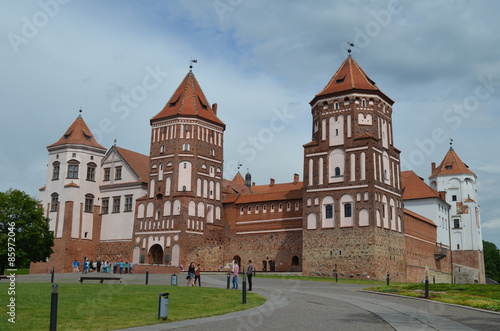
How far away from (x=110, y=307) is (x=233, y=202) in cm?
4448

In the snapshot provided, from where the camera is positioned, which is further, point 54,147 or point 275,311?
point 54,147

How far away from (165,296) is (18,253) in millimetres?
34637

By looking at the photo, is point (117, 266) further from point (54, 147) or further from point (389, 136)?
point (389, 136)

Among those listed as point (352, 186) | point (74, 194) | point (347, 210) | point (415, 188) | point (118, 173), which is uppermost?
point (415, 188)

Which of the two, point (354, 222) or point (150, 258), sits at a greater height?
point (354, 222)

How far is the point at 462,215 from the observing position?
83.9 m

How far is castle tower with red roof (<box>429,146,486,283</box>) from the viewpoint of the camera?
79.4 meters

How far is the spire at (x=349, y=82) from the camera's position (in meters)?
53.6

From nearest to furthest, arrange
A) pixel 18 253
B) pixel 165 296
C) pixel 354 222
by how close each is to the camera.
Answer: pixel 165 296 < pixel 18 253 < pixel 354 222

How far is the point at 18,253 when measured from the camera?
46.0 meters

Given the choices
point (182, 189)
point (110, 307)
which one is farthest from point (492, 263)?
point (110, 307)

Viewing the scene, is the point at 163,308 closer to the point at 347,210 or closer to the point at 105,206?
the point at 347,210

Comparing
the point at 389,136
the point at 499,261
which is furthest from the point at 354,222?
the point at 499,261

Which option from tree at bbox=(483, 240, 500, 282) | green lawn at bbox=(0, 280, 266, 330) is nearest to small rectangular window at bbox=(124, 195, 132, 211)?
green lawn at bbox=(0, 280, 266, 330)
